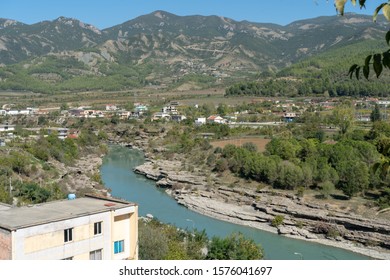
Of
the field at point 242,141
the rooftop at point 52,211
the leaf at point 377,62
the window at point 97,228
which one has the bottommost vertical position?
the field at point 242,141

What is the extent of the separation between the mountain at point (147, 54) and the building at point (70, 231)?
30443 mm

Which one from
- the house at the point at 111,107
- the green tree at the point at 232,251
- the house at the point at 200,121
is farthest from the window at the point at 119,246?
the house at the point at 111,107

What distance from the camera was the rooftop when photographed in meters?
3.28

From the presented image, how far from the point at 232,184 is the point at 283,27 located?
102605mm

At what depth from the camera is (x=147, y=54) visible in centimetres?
6012

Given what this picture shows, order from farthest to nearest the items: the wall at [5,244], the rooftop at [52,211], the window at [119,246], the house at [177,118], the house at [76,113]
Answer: the house at [76,113] < the house at [177,118] < the window at [119,246] < the rooftop at [52,211] < the wall at [5,244]

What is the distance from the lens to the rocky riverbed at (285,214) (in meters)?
7.80

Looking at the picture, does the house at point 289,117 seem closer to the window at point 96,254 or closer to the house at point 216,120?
the house at point 216,120

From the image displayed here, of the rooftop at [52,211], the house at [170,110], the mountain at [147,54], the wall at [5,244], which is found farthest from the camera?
the mountain at [147,54]

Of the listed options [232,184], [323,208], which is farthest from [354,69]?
[232,184]

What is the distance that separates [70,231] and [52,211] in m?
0.37

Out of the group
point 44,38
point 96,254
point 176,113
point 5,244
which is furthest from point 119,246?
point 44,38

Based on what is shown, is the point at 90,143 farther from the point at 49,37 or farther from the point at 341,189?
the point at 49,37

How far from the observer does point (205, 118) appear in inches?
901
